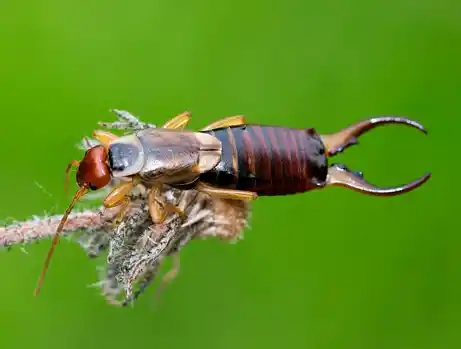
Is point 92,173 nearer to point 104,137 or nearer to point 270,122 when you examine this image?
point 104,137

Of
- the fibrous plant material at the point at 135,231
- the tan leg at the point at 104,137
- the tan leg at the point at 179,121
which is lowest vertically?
the fibrous plant material at the point at 135,231

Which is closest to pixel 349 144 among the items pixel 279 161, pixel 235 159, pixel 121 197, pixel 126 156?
pixel 279 161

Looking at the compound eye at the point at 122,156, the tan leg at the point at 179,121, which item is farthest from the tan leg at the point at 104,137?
the tan leg at the point at 179,121

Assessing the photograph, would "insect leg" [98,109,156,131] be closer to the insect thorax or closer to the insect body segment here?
the insect thorax

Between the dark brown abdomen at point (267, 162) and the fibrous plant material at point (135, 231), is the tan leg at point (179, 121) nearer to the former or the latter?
the dark brown abdomen at point (267, 162)

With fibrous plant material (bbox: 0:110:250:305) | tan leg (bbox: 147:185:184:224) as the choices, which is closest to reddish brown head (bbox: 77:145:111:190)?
fibrous plant material (bbox: 0:110:250:305)

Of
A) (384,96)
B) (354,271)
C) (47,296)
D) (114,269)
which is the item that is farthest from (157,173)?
(384,96)
